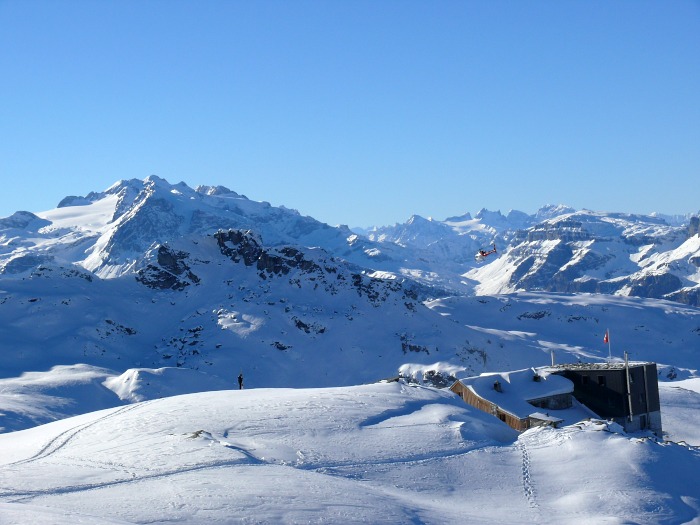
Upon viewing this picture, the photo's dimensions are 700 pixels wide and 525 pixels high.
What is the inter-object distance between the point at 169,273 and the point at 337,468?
94.8 meters

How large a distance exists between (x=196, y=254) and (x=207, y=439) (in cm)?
9508

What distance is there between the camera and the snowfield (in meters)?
25.2

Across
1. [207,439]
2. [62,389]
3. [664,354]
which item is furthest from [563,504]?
[664,354]

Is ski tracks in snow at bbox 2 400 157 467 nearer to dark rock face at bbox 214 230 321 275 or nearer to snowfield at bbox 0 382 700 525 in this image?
snowfield at bbox 0 382 700 525

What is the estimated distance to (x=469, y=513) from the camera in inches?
1072

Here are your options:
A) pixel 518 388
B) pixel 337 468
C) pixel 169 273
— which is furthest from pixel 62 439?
pixel 169 273

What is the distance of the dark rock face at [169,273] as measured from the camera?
395ft

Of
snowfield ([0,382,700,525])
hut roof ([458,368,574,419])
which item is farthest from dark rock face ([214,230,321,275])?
snowfield ([0,382,700,525])

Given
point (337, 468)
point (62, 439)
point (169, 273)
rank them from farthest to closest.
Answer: point (169, 273) < point (62, 439) < point (337, 468)

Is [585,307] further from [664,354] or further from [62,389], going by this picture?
[62,389]

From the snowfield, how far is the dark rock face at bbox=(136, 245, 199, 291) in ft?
267

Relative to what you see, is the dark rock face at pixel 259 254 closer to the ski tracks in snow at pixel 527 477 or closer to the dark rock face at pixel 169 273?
the dark rock face at pixel 169 273

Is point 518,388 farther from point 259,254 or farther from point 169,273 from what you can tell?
point 259,254

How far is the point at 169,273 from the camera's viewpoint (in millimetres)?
121375
